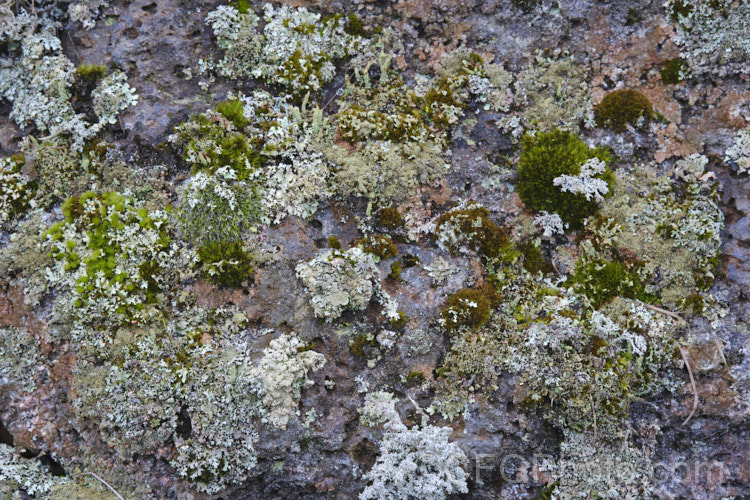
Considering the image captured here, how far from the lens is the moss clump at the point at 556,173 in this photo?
4.22 meters

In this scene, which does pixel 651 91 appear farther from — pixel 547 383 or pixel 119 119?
pixel 119 119

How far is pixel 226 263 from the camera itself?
13.2ft

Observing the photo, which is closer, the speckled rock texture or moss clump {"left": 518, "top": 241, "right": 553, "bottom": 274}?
the speckled rock texture

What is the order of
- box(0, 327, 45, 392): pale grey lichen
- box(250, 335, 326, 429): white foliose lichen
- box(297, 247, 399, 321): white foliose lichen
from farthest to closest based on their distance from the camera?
1. box(0, 327, 45, 392): pale grey lichen
2. box(297, 247, 399, 321): white foliose lichen
3. box(250, 335, 326, 429): white foliose lichen

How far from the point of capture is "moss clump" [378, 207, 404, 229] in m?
4.23

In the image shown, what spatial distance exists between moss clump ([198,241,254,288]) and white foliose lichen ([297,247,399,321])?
0.46 m

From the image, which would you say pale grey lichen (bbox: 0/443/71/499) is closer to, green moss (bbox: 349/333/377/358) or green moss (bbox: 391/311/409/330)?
green moss (bbox: 349/333/377/358)

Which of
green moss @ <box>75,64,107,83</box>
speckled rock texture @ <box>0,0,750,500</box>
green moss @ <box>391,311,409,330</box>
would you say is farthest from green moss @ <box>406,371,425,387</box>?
green moss @ <box>75,64,107,83</box>

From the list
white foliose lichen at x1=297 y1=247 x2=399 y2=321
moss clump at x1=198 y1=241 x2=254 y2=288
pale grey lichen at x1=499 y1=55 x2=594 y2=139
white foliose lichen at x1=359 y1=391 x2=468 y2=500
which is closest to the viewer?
white foliose lichen at x1=359 y1=391 x2=468 y2=500

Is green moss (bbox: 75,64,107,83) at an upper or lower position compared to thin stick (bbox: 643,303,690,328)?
upper

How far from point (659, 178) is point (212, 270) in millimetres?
3936

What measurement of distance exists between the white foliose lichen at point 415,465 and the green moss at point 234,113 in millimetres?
2843

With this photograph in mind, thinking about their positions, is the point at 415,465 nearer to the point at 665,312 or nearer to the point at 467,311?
the point at 467,311

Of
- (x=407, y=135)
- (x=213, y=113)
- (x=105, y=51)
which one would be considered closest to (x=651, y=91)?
(x=407, y=135)
